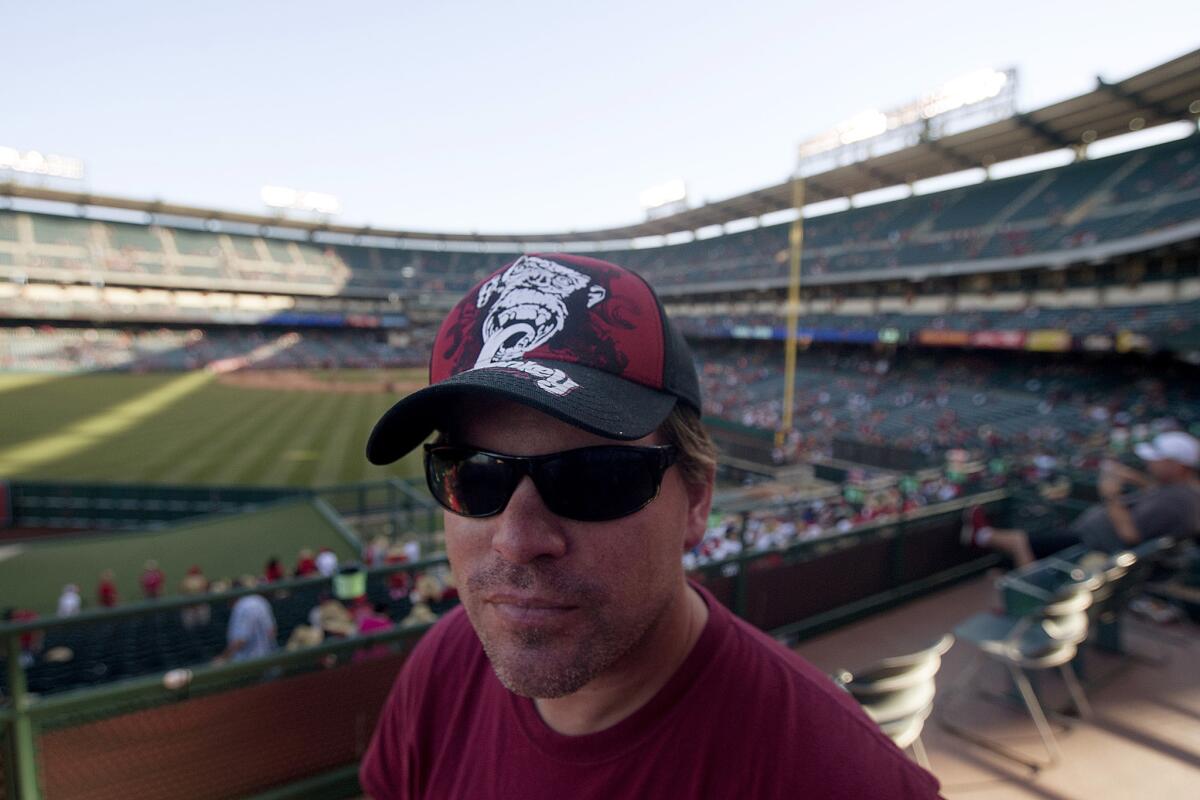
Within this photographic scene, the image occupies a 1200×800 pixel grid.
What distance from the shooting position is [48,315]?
3916 centimetres

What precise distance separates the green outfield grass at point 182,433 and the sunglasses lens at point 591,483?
11692 millimetres

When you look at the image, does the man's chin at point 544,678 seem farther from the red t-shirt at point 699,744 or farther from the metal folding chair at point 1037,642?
the metal folding chair at point 1037,642

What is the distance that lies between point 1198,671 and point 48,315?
54393 millimetres

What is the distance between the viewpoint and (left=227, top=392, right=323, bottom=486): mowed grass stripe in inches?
689

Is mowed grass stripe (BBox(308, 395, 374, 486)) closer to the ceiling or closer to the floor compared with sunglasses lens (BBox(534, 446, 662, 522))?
closer to the floor

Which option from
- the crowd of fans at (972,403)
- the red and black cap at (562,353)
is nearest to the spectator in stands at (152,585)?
the red and black cap at (562,353)

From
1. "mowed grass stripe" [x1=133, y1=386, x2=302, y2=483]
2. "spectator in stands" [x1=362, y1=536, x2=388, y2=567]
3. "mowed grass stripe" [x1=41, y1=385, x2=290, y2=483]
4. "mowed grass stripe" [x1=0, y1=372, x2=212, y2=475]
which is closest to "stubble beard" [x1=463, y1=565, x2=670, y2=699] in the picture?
"spectator in stands" [x1=362, y1=536, x2=388, y2=567]

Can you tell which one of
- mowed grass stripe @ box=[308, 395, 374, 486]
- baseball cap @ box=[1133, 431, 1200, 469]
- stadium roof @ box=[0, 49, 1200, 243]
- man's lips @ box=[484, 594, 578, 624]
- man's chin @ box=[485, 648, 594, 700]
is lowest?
mowed grass stripe @ box=[308, 395, 374, 486]

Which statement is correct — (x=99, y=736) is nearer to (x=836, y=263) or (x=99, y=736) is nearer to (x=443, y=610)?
(x=443, y=610)

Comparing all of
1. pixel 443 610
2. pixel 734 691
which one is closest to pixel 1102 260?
pixel 443 610

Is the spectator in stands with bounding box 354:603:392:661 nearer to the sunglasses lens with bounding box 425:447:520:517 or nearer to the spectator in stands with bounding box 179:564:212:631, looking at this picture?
the spectator in stands with bounding box 179:564:212:631

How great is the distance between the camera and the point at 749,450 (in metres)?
23.1

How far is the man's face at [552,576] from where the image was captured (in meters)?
1.04

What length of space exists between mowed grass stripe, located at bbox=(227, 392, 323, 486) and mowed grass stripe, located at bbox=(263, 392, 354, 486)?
8.0 inches
